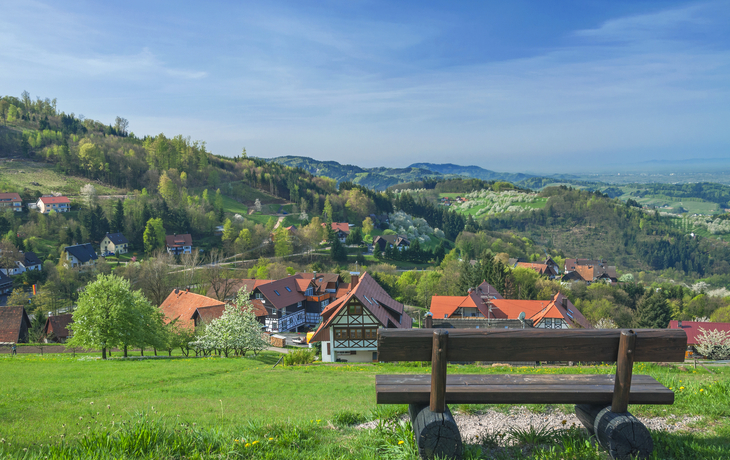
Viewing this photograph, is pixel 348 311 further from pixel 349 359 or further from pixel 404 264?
pixel 404 264

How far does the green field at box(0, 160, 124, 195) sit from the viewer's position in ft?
317

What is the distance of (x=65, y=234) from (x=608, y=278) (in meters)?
112

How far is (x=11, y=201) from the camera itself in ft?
277

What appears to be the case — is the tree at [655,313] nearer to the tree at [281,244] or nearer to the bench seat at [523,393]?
the bench seat at [523,393]

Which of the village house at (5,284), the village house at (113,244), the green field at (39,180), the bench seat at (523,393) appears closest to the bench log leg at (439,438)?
the bench seat at (523,393)

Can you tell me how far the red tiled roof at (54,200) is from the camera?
85.9 m

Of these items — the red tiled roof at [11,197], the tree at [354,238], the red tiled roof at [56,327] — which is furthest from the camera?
the tree at [354,238]

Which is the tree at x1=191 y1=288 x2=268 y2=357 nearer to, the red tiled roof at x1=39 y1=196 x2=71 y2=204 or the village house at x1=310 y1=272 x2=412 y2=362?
the village house at x1=310 y1=272 x2=412 y2=362

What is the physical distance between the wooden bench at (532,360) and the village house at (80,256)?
252 ft

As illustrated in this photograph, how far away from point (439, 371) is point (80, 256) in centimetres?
8304

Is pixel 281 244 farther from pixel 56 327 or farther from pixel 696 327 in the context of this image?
pixel 696 327

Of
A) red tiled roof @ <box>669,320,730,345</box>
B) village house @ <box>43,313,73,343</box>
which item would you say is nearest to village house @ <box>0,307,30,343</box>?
village house @ <box>43,313,73,343</box>

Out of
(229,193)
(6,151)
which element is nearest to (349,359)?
(229,193)

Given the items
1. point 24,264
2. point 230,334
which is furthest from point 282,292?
point 24,264
